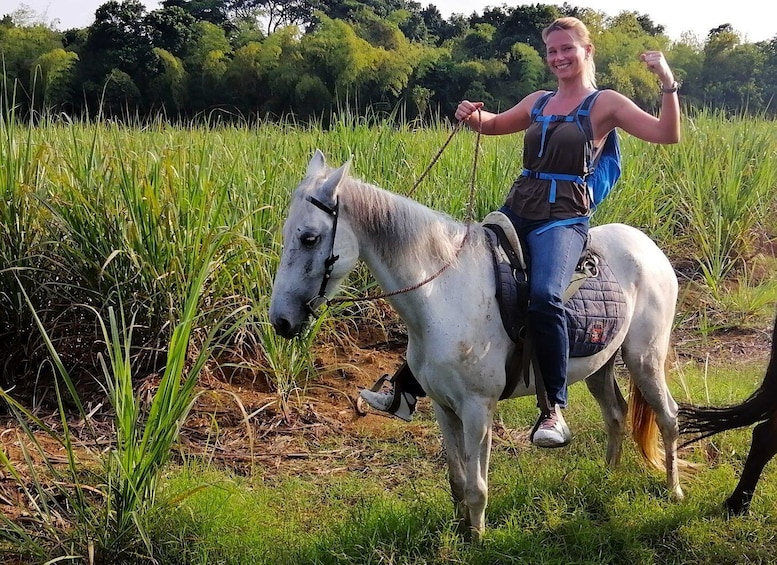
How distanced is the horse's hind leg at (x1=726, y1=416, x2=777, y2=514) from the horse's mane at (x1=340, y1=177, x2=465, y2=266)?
1653 millimetres

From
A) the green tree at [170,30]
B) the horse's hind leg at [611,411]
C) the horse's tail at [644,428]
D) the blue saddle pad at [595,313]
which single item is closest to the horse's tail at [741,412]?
the horse's tail at [644,428]

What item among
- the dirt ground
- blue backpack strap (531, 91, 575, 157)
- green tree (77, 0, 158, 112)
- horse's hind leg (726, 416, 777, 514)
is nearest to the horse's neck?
blue backpack strap (531, 91, 575, 157)

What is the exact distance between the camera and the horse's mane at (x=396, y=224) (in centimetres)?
212

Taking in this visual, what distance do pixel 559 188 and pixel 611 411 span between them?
1368mm

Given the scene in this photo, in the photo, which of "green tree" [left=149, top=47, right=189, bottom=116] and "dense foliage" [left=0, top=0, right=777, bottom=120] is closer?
"dense foliage" [left=0, top=0, right=777, bottom=120]

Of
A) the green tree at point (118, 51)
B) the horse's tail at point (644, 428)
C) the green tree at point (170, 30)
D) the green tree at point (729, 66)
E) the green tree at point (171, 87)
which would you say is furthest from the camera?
the green tree at point (170, 30)

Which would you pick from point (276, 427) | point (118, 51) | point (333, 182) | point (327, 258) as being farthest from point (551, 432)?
point (118, 51)

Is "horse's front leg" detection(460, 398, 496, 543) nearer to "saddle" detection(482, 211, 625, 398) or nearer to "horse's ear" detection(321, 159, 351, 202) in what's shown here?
"saddle" detection(482, 211, 625, 398)

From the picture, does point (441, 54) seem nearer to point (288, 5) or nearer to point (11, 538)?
point (11, 538)

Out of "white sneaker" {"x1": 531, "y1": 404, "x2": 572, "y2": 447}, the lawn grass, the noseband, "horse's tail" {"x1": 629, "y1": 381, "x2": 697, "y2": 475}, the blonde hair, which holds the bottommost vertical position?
the lawn grass

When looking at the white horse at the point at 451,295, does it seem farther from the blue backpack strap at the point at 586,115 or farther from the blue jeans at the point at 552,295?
the blue backpack strap at the point at 586,115

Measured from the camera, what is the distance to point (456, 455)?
260cm

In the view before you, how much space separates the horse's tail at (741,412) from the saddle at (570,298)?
67 cm

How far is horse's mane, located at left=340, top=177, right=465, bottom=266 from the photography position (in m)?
2.12
